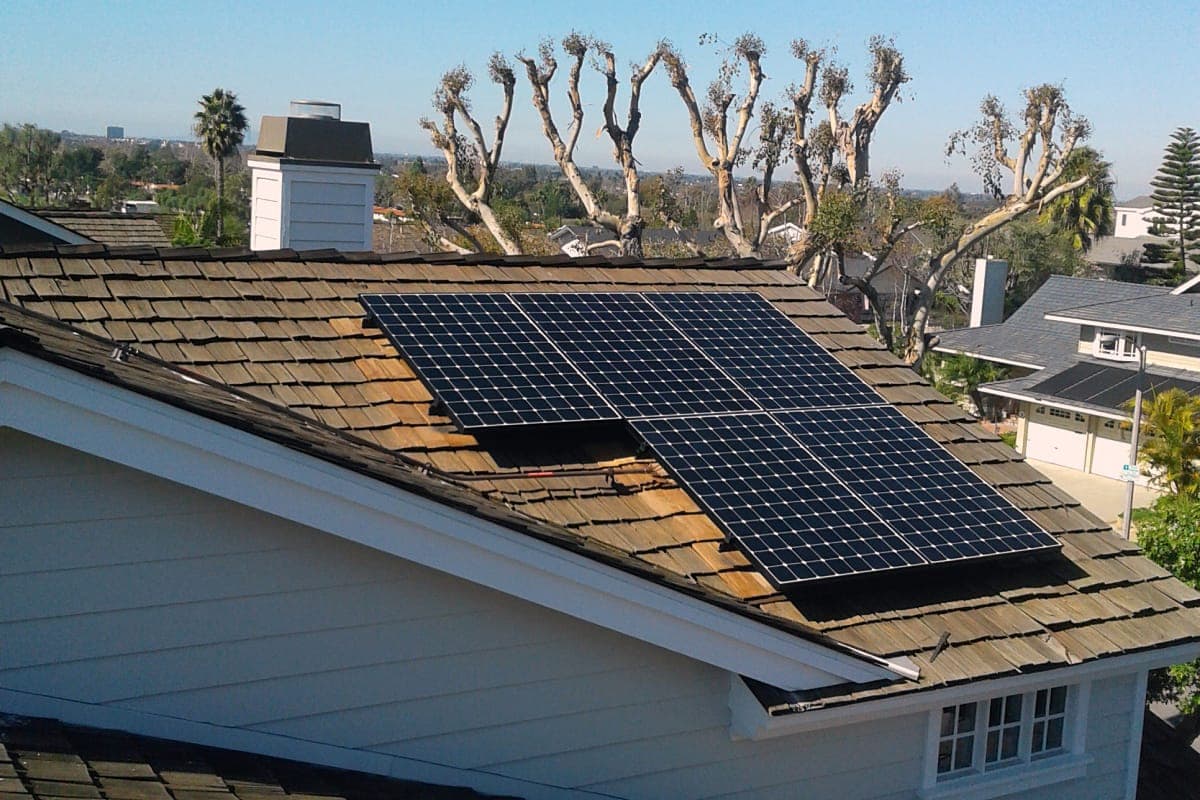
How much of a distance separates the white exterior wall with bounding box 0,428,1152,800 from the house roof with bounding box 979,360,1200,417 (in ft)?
110

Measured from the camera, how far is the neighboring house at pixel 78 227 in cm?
1673

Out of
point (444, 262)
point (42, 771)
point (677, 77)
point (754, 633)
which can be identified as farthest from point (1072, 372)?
point (42, 771)

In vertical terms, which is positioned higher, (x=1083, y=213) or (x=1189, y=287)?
(x=1083, y=213)

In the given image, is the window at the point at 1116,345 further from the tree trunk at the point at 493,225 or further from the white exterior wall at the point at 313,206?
the white exterior wall at the point at 313,206

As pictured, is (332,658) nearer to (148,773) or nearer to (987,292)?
(148,773)

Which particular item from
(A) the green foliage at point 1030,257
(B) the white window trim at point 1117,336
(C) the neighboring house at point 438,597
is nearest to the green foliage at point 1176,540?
(C) the neighboring house at point 438,597

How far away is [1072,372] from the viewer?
42438 millimetres

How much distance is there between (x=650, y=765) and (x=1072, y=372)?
128 ft

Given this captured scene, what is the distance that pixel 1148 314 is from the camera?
4144 cm

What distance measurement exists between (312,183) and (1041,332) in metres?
40.5

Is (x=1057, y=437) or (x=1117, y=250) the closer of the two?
(x=1057, y=437)

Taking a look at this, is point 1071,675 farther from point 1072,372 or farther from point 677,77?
point 1072,372

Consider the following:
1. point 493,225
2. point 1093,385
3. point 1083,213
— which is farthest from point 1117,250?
point 493,225

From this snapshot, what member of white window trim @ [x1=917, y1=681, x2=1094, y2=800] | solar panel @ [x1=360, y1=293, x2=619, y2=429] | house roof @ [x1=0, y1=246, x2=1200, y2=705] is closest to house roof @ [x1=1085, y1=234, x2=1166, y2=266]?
house roof @ [x1=0, y1=246, x2=1200, y2=705]
